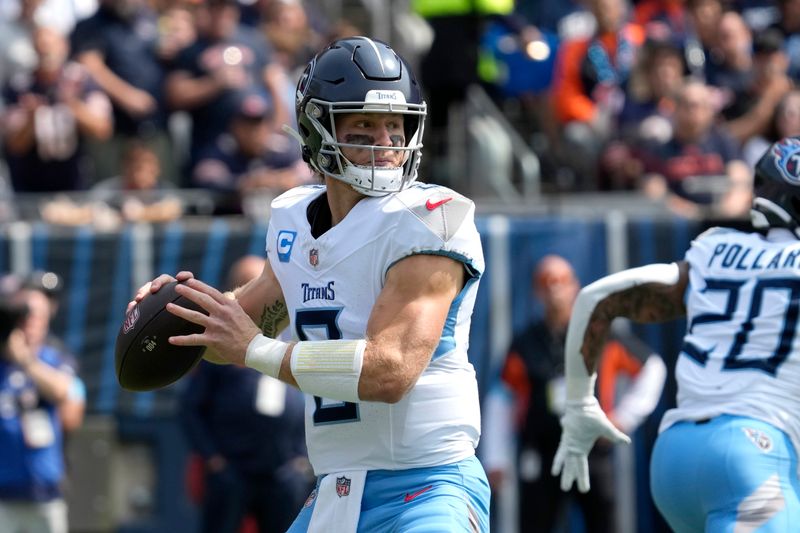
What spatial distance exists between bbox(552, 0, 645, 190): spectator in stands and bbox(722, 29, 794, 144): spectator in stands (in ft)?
2.54

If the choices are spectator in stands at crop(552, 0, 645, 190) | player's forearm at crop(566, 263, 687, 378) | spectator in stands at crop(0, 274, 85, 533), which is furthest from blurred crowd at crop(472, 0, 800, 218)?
player's forearm at crop(566, 263, 687, 378)

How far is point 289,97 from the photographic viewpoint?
955cm

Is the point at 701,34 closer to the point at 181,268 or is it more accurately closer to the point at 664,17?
the point at 664,17

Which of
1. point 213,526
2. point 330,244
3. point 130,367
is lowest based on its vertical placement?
point 213,526

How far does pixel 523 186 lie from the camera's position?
9836 mm

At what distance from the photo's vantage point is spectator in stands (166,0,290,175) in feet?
30.1

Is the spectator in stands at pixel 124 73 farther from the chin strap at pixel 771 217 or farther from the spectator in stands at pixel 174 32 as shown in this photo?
the chin strap at pixel 771 217

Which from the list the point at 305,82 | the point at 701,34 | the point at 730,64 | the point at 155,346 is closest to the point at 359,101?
the point at 305,82

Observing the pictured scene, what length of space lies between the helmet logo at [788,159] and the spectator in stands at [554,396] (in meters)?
3.36

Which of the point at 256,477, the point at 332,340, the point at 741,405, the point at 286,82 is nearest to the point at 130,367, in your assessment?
the point at 332,340

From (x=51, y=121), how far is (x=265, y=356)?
17.9ft

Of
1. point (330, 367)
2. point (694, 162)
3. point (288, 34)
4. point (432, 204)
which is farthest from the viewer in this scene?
point (288, 34)

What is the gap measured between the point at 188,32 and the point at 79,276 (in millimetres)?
2043

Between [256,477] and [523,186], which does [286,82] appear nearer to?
[523,186]
